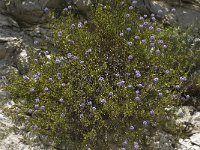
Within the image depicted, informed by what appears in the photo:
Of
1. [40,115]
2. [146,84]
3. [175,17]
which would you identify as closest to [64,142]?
[40,115]

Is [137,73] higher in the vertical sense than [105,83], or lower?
higher

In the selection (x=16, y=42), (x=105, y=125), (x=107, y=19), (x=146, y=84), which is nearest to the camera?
(x=105, y=125)

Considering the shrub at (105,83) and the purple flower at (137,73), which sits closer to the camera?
the shrub at (105,83)

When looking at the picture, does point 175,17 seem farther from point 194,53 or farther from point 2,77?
point 2,77

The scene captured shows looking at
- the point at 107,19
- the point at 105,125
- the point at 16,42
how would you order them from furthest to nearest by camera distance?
the point at 16,42, the point at 107,19, the point at 105,125

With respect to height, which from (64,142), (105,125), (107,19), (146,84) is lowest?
(64,142)

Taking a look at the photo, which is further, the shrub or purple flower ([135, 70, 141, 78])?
purple flower ([135, 70, 141, 78])

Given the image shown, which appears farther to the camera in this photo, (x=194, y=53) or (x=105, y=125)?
(x=194, y=53)

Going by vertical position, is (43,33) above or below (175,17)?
below
